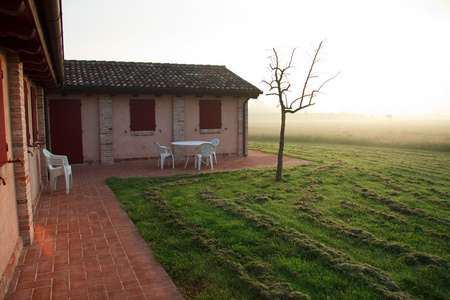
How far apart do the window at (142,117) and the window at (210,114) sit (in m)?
1.93

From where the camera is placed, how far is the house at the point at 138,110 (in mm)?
11820

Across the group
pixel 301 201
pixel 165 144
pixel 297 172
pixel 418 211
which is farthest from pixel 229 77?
pixel 418 211

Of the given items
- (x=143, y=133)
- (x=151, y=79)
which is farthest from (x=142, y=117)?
(x=151, y=79)

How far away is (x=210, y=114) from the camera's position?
1374 centimetres

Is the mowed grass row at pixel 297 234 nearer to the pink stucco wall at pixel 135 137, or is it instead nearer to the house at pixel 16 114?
the house at pixel 16 114

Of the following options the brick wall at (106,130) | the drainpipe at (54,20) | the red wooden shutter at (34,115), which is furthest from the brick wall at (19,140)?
the brick wall at (106,130)

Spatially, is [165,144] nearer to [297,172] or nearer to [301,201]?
[297,172]

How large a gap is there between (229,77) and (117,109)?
5.09 metres

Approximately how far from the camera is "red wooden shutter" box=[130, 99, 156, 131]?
12594 millimetres

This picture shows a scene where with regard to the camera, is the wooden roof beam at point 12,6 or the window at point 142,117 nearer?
the wooden roof beam at point 12,6

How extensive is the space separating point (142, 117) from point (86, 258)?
8.88m

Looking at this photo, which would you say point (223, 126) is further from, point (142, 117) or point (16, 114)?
A: point (16, 114)

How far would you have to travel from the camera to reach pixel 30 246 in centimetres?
466

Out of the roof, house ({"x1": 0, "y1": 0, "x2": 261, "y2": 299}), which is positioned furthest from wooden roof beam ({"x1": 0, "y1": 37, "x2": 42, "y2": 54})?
the roof
